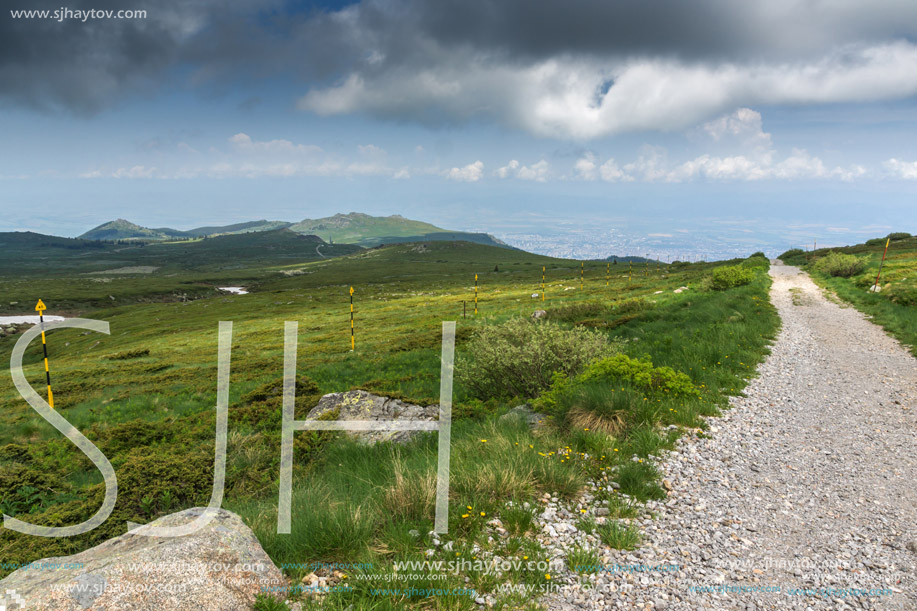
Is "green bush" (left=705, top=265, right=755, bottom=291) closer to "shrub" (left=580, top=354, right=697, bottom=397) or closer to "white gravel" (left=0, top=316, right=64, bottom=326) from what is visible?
"shrub" (left=580, top=354, right=697, bottom=397)

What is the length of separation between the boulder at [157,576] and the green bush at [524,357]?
8.07 metres

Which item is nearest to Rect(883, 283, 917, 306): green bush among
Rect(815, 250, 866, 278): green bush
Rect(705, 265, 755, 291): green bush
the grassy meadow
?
Rect(705, 265, 755, 291): green bush

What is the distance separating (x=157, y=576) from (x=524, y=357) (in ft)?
28.9

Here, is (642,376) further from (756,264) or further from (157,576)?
(756,264)

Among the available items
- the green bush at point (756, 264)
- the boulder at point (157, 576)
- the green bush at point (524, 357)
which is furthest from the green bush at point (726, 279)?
the boulder at point (157, 576)

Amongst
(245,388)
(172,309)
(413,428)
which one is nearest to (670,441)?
(413,428)

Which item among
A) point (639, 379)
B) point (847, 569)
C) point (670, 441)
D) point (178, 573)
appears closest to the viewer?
point (178, 573)

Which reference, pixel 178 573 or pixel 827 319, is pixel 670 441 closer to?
pixel 178 573

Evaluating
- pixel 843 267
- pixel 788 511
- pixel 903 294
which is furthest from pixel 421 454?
pixel 843 267

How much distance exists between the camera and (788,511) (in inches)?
210

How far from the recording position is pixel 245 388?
768 inches

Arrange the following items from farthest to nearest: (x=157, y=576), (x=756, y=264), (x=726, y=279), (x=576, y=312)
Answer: (x=756, y=264) < (x=726, y=279) < (x=576, y=312) < (x=157, y=576)

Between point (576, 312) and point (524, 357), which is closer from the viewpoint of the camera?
point (524, 357)

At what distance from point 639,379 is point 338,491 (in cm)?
619
